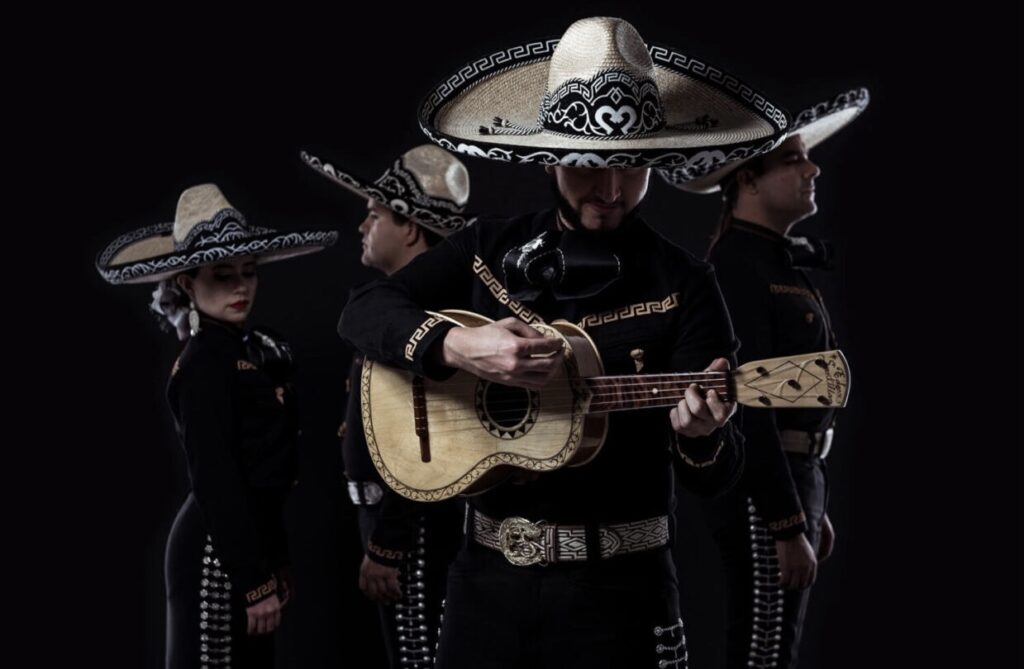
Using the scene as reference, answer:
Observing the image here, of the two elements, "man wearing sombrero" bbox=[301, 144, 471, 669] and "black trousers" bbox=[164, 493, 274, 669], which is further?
"man wearing sombrero" bbox=[301, 144, 471, 669]

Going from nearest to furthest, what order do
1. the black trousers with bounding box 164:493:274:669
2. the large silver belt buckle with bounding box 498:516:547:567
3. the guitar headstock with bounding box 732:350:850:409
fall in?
1. the guitar headstock with bounding box 732:350:850:409
2. the large silver belt buckle with bounding box 498:516:547:567
3. the black trousers with bounding box 164:493:274:669

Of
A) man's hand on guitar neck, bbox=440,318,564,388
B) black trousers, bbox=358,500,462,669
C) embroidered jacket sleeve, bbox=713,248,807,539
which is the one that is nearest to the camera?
man's hand on guitar neck, bbox=440,318,564,388

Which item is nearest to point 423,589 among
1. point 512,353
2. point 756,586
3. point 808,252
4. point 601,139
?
point 756,586

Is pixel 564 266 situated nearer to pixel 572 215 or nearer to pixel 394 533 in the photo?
pixel 572 215

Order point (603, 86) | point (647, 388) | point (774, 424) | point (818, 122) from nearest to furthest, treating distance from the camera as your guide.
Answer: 1. point (647, 388)
2. point (603, 86)
3. point (774, 424)
4. point (818, 122)

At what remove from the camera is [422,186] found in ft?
19.1

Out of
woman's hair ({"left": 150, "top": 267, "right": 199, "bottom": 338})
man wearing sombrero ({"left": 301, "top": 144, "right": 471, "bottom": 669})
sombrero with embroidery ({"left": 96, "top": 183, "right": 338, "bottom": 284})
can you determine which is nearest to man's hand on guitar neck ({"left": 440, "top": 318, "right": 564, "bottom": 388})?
man wearing sombrero ({"left": 301, "top": 144, "right": 471, "bottom": 669})

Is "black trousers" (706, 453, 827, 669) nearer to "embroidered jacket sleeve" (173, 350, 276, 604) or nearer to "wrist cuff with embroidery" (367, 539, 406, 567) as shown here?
"wrist cuff with embroidery" (367, 539, 406, 567)

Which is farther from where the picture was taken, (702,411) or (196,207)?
(196,207)

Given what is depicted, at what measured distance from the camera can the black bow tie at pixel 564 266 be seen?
361cm

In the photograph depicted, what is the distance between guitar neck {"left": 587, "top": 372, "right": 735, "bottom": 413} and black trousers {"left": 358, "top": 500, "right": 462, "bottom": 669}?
2.01 metres

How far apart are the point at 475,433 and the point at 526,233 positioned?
53cm

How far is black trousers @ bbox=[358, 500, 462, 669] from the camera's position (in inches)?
213

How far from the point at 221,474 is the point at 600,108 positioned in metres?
2.01
